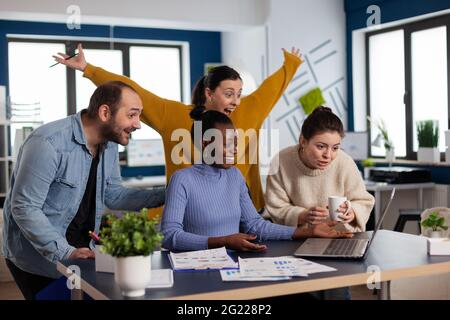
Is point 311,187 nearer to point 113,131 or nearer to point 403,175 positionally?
point 113,131

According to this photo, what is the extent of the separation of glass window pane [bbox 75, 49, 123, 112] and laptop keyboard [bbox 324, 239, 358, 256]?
5.46m

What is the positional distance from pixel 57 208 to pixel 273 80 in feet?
5.01

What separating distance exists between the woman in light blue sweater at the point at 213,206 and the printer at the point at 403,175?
136 inches

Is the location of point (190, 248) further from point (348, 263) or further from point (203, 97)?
point (203, 97)

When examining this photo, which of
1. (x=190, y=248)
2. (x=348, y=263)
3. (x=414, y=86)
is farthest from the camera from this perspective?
(x=414, y=86)

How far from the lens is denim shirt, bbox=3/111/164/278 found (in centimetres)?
237

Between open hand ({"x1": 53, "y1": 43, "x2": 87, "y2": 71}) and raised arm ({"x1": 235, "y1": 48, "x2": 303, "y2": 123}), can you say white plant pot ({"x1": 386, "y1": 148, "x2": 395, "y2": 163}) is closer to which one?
raised arm ({"x1": 235, "y1": 48, "x2": 303, "y2": 123})

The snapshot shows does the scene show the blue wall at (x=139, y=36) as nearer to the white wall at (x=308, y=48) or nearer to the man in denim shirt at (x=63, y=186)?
the white wall at (x=308, y=48)

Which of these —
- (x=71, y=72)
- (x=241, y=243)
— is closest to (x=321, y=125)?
(x=241, y=243)

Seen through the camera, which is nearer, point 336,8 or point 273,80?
point 273,80

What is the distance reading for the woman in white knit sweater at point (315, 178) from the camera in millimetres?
2730

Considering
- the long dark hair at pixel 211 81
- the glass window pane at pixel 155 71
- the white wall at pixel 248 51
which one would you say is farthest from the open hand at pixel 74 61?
the glass window pane at pixel 155 71

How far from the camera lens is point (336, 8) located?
690 centimetres
